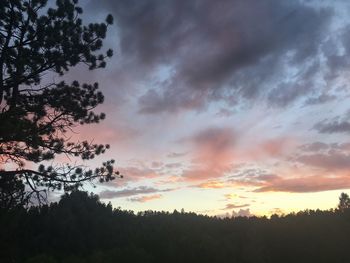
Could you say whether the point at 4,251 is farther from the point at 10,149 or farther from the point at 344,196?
the point at 344,196

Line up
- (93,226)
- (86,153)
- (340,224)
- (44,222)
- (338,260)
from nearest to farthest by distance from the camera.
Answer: (86,153) < (338,260) < (340,224) < (44,222) < (93,226)

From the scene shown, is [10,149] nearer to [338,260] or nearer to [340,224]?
[338,260]

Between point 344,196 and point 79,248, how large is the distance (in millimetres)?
42257

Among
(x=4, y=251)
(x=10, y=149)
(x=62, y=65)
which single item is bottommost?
(x=4, y=251)

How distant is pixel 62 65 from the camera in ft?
52.9

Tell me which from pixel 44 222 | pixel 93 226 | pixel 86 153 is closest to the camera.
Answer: pixel 86 153

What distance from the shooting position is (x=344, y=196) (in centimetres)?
7225

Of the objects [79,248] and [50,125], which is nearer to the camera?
[50,125]

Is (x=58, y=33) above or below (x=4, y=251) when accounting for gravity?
above

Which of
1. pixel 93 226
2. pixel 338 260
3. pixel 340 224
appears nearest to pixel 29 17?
pixel 338 260

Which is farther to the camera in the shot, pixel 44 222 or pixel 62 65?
pixel 44 222

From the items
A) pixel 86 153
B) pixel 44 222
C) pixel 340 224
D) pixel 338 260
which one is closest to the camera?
pixel 86 153

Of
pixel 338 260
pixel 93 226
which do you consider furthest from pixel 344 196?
pixel 338 260

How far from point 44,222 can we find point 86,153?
46287mm
